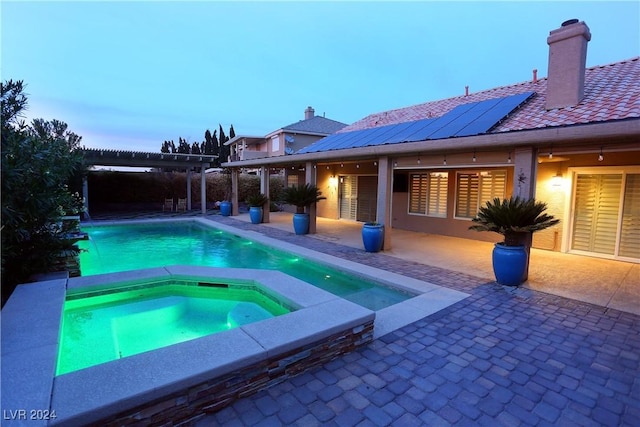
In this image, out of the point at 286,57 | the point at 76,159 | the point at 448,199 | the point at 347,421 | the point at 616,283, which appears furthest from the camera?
the point at 286,57

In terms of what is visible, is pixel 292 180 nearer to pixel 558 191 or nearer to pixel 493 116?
pixel 493 116

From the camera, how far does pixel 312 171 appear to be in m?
12.7

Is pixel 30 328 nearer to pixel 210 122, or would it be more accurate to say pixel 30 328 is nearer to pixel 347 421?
pixel 347 421

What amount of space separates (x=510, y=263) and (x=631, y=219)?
4.91 meters

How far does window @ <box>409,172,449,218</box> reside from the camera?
12.7 meters

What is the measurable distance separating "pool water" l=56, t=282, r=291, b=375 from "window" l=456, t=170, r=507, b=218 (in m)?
9.05

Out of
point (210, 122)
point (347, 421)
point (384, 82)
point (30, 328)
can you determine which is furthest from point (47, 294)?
point (384, 82)

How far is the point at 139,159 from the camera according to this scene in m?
18.3

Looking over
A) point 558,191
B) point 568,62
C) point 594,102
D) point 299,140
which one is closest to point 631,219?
point 558,191

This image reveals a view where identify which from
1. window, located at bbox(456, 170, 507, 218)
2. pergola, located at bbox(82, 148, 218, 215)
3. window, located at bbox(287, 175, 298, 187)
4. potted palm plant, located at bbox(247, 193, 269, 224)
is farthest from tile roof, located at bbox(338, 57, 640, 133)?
pergola, located at bbox(82, 148, 218, 215)

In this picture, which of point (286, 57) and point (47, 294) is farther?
point (286, 57)

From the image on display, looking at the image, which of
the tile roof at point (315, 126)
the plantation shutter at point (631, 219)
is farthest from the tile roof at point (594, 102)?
the tile roof at point (315, 126)

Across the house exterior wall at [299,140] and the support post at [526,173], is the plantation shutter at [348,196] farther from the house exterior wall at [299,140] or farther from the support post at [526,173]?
the support post at [526,173]

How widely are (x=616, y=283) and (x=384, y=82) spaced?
219 feet
